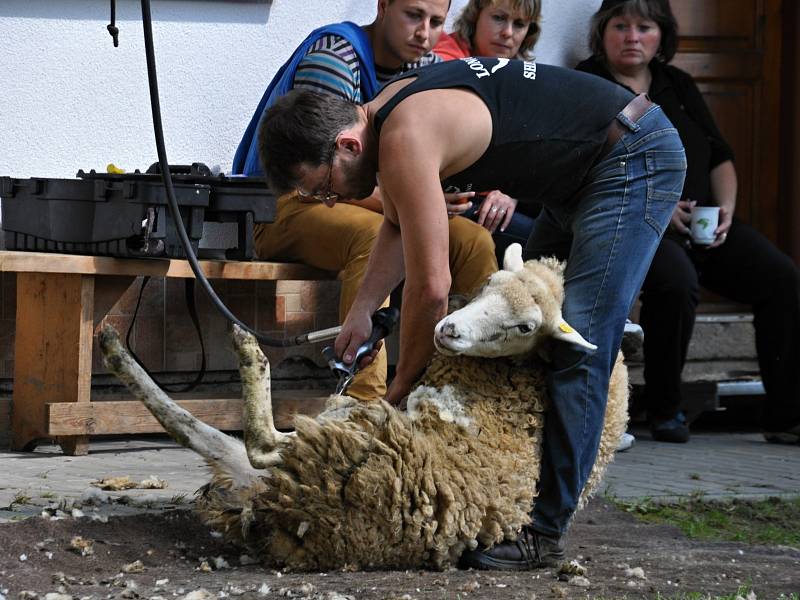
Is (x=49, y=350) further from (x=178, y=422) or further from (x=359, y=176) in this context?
(x=359, y=176)

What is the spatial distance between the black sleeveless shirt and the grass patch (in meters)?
1.37

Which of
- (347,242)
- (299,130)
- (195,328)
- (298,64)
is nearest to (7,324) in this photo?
(195,328)

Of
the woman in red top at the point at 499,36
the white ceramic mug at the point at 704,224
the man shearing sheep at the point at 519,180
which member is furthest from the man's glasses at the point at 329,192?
the white ceramic mug at the point at 704,224

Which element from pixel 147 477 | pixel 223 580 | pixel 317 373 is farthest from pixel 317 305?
pixel 223 580

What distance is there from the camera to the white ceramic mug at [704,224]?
19.0 ft

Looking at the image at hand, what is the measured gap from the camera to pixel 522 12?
5871 millimetres

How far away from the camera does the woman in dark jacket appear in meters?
5.79

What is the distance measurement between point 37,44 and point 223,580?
334 centimetres

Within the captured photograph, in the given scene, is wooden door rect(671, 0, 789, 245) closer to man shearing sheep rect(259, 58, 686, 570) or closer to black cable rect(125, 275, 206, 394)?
black cable rect(125, 275, 206, 394)

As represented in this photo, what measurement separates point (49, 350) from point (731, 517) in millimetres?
2815

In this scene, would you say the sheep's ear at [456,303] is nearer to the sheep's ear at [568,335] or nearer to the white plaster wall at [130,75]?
the sheep's ear at [568,335]

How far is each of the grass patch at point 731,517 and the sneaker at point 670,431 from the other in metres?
1.30

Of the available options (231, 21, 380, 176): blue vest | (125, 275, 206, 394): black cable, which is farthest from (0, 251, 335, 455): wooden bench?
(231, 21, 380, 176): blue vest

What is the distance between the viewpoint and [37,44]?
18.1 feet
